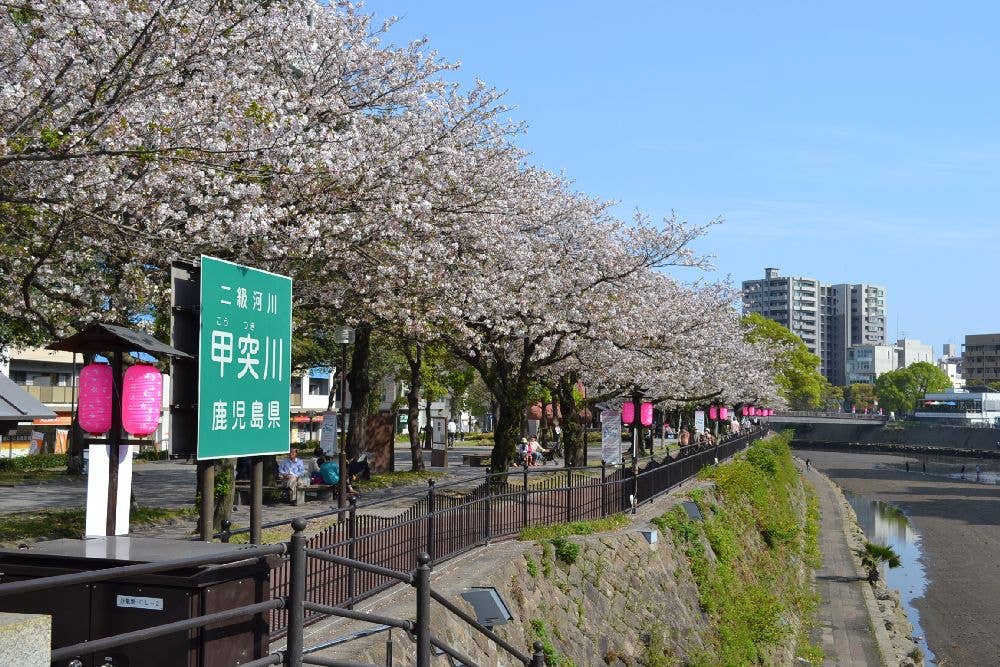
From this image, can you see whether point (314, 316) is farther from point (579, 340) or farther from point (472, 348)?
point (579, 340)

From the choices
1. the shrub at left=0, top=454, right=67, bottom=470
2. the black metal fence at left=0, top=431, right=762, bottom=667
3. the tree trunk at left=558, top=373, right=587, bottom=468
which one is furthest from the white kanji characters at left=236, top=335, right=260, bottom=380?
the shrub at left=0, top=454, right=67, bottom=470

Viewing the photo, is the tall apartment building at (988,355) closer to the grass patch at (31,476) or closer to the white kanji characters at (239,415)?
the grass patch at (31,476)

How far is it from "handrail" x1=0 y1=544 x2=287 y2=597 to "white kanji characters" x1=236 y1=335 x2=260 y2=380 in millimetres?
2671

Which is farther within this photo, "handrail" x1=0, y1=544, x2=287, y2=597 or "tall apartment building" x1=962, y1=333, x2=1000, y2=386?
"tall apartment building" x1=962, y1=333, x2=1000, y2=386

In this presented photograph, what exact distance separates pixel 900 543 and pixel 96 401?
47.9 m

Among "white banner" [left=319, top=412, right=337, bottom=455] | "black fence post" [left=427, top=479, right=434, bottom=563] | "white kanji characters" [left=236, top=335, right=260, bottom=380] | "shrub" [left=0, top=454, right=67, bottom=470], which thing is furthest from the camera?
"shrub" [left=0, top=454, right=67, bottom=470]

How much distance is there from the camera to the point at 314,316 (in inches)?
832

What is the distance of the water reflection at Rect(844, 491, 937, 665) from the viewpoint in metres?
33.4

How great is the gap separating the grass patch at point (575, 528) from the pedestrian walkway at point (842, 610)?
7.34 metres

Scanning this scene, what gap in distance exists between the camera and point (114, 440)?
7.95 m

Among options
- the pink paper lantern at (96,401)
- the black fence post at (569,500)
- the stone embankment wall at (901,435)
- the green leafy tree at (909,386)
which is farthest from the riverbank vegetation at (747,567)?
the green leafy tree at (909,386)

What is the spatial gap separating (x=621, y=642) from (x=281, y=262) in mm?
8517

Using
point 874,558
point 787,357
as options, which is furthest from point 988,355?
point 874,558

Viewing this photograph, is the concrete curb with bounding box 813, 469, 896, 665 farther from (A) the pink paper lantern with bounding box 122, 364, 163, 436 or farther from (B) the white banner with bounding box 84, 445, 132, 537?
(B) the white banner with bounding box 84, 445, 132, 537
